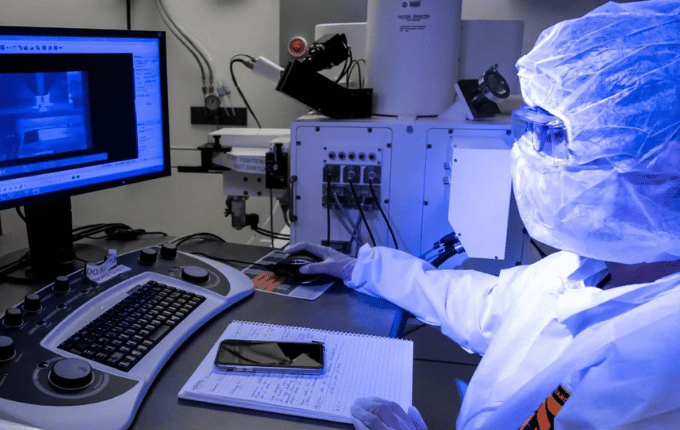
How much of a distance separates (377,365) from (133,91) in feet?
2.50

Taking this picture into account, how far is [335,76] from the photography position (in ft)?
5.57

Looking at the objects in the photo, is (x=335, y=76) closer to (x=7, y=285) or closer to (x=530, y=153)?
(x=530, y=153)

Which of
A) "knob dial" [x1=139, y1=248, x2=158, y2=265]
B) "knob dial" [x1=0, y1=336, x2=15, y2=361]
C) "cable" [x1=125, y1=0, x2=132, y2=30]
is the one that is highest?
"cable" [x1=125, y1=0, x2=132, y2=30]

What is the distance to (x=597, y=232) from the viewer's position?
0.79 metres

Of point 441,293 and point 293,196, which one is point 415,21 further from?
point 441,293

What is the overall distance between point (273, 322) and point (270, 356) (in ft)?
0.49

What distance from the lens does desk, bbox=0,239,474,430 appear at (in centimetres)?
71

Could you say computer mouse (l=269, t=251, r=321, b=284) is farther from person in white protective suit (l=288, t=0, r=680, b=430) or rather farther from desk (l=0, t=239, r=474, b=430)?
person in white protective suit (l=288, t=0, r=680, b=430)

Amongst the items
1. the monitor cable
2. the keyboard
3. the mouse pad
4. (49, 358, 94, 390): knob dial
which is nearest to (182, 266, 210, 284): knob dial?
the keyboard

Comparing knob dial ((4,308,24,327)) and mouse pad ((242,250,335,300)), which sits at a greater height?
knob dial ((4,308,24,327))

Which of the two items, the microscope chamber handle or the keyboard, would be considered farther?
the microscope chamber handle

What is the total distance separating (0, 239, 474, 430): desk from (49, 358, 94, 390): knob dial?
0.27 ft

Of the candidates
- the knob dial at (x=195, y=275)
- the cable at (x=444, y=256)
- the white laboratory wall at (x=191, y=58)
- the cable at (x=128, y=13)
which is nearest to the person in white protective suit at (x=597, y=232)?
the cable at (x=444, y=256)

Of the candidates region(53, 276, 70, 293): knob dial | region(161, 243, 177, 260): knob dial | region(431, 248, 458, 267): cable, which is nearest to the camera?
region(53, 276, 70, 293): knob dial
